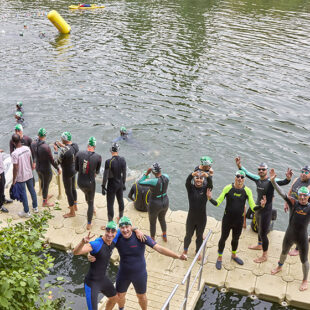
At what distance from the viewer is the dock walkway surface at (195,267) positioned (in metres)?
7.65

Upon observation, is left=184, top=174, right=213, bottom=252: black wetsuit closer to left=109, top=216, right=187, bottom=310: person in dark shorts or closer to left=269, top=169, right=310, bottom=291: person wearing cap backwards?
left=269, top=169, right=310, bottom=291: person wearing cap backwards

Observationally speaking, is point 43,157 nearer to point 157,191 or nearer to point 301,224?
point 157,191

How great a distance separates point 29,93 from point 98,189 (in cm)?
1028

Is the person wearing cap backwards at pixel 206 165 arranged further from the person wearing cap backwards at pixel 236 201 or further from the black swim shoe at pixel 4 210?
the black swim shoe at pixel 4 210

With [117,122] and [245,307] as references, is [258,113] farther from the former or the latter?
[245,307]

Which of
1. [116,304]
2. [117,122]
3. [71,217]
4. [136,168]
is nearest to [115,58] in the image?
[117,122]

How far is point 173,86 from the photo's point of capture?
21.2m

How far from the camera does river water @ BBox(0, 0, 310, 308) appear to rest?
14727 millimetres

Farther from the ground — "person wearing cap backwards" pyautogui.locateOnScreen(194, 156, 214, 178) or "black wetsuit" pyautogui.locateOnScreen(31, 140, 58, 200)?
"person wearing cap backwards" pyautogui.locateOnScreen(194, 156, 214, 178)

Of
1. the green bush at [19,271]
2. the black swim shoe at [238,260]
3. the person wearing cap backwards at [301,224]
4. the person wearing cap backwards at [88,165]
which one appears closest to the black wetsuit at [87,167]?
the person wearing cap backwards at [88,165]

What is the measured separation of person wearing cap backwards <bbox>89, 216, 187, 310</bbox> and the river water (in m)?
4.82

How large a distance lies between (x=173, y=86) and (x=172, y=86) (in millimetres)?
60

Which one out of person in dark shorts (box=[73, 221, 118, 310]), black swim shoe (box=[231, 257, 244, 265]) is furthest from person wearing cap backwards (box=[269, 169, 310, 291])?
person in dark shorts (box=[73, 221, 118, 310])

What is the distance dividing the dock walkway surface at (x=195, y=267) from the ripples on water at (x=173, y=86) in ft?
5.23
